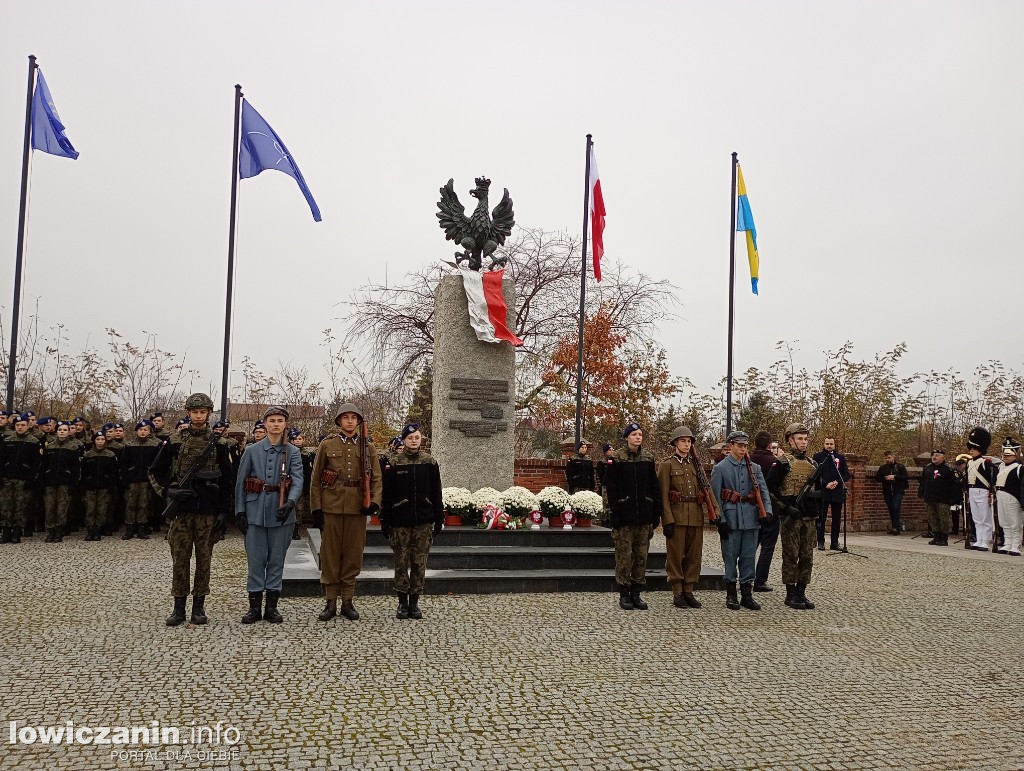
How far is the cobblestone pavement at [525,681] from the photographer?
404cm

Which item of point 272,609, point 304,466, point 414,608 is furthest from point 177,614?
point 304,466

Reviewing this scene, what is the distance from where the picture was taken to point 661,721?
450cm

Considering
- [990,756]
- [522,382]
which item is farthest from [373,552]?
[522,382]

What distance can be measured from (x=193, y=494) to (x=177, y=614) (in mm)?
978

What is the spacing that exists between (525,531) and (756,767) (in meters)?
5.77

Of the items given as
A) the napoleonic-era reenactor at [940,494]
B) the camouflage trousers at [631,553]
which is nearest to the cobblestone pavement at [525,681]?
the camouflage trousers at [631,553]

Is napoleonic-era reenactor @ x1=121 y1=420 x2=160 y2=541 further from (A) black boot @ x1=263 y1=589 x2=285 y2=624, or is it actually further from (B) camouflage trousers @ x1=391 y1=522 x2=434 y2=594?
(B) camouflage trousers @ x1=391 y1=522 x2=434 y2=594

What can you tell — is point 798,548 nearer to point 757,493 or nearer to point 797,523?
point 797,523

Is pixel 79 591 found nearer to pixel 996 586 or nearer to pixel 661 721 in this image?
pixel 661 721

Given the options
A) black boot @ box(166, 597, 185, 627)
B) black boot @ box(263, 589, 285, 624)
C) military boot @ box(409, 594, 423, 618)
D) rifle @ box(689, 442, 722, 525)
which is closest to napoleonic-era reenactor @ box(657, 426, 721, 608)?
rifle @ box(689, 442, 722, 525)

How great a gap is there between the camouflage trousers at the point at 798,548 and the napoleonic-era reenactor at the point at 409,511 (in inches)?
142

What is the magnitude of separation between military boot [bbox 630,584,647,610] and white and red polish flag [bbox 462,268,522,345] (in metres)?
4.05

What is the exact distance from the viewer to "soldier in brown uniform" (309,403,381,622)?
7062 mm

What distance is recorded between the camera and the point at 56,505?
474 inches
